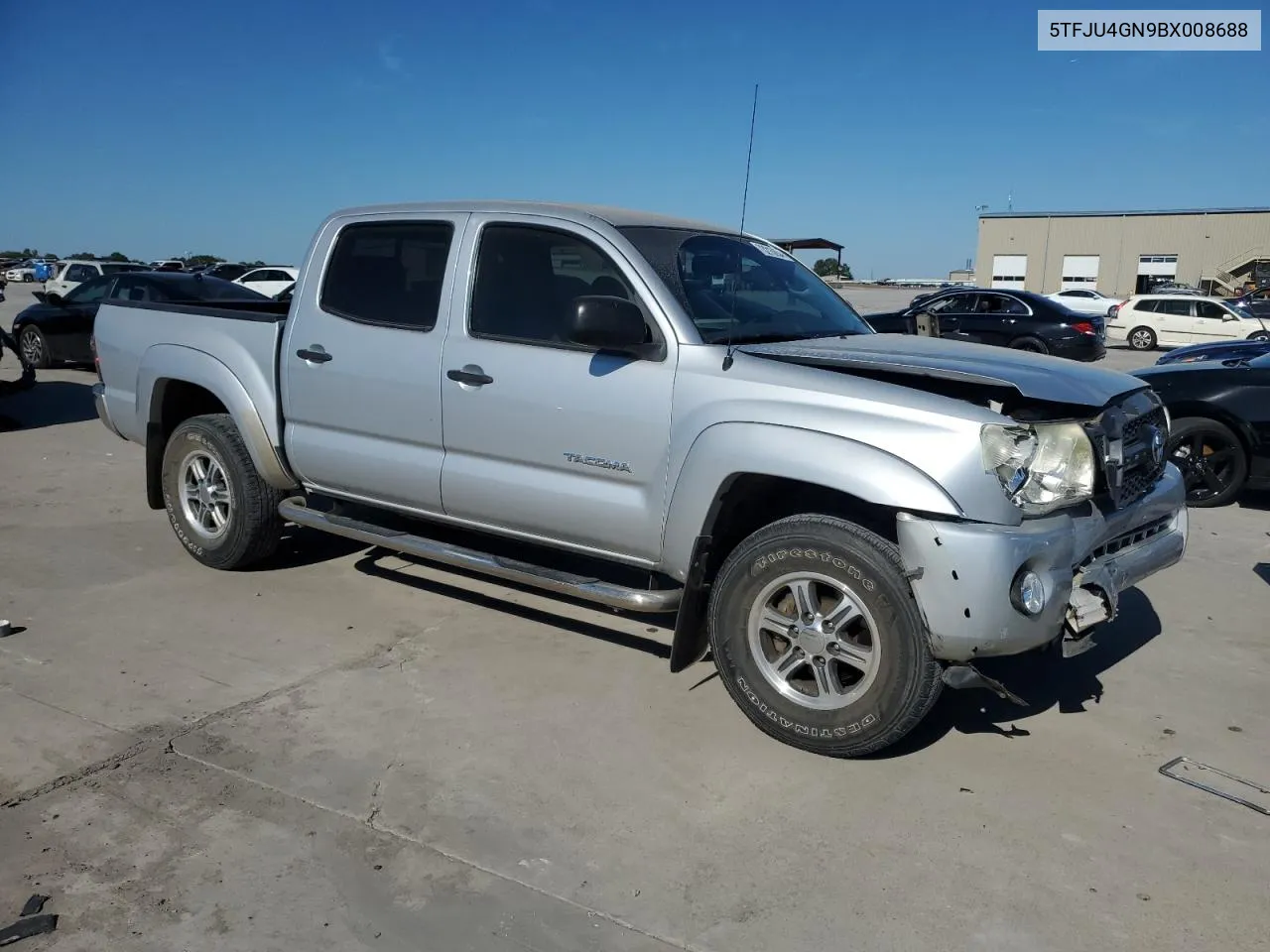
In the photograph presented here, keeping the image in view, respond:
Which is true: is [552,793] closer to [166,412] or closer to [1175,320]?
[166,412]

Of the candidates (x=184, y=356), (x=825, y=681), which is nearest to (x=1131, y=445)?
(x=825, y=681)

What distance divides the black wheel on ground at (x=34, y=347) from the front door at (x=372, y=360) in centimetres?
1162

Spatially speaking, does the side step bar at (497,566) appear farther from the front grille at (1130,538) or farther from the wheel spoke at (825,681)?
the front grille at (1130,538)

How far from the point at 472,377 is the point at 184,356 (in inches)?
84.4

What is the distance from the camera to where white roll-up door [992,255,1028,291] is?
2520 inches

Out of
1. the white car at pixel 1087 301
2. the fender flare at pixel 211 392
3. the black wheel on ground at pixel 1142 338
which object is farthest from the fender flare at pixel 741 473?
the white car at pixel 1087 301

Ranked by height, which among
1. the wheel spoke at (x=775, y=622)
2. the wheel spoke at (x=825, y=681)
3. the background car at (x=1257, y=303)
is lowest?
the wheel spoke at (x=825, y=681)

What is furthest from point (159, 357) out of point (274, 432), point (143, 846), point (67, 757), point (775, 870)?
point (775, 870)

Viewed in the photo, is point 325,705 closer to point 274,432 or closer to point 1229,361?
point 274,432

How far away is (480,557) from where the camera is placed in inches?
184

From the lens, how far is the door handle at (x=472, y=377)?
15.0 feet

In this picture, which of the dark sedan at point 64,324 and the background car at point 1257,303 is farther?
the background car at point 1257,303

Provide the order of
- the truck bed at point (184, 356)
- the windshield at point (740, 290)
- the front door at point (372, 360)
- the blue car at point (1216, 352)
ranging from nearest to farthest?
1. the windshield at point (740, 290)
2. the front door at point (372, 360)
3. the truck bed at point (184, 356)
4. the blue car at point (1216, 352)

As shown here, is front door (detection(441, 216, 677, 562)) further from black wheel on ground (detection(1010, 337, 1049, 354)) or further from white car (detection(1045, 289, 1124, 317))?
white car (detection(1045, 289, 1124, 317))
